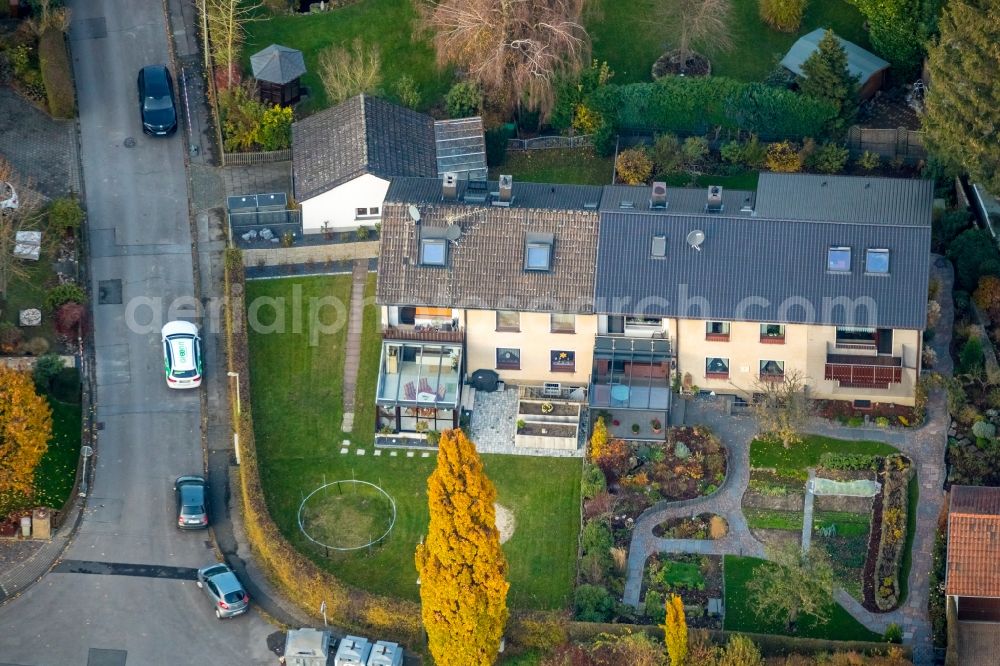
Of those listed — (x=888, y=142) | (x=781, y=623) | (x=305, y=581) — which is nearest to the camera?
(x=781, y=623)

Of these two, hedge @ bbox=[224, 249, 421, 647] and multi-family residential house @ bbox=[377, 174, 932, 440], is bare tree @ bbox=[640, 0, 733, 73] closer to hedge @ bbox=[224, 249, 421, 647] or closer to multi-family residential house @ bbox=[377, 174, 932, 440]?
multi-family residential house @ bbox=[377, 174, 932, 440]

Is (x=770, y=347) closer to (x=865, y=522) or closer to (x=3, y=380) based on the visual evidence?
(x=865, y=522)

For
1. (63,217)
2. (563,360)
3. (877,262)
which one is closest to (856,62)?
(877,262)

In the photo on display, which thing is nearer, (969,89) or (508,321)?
(969,89)

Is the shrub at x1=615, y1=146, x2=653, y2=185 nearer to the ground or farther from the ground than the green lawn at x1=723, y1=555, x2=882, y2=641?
farther from the ground

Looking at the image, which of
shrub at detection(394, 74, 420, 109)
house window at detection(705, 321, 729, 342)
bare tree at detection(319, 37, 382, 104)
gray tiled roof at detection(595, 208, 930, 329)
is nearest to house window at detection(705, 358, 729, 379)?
house window at detection(705, 321, 729, 342)

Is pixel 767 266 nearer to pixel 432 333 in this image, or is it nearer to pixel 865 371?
pixel 865 371
